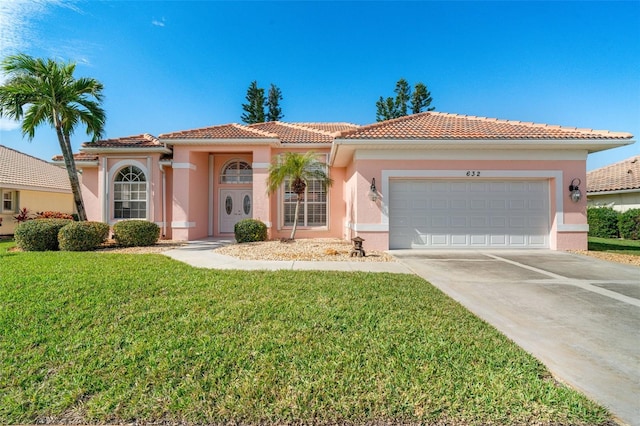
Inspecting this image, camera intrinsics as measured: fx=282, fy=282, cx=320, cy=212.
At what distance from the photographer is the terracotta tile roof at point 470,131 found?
9828mm

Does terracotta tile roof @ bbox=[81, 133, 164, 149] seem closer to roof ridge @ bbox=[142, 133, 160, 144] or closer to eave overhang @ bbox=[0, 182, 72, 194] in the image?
roof ridge @ bbox=[142, 133, 160, 144]

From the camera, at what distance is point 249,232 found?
11820mm

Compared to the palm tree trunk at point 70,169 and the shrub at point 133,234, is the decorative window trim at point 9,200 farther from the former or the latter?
the shrub at point 133,234

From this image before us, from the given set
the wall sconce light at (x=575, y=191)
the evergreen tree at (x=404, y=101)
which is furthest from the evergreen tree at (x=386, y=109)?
the wall sconce light at (x=575, y=191)

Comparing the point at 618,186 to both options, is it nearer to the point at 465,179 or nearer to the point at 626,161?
the point at 626,161

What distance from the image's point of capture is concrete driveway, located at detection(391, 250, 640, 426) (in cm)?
293

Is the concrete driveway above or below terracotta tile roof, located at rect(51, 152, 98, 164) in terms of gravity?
below

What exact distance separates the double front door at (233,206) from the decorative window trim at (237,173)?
1.76 ft

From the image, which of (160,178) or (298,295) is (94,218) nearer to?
(160,178)

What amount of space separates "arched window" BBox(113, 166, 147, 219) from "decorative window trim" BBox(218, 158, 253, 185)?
12.1 ft

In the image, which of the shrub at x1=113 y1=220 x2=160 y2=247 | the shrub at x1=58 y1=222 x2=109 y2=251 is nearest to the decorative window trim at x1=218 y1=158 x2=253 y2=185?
the shrub at x1=113 y1=220 x2=160 y2=247

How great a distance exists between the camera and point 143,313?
4223mm

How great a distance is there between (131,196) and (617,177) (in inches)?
1183

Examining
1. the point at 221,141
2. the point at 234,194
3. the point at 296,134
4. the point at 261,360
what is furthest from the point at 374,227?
the point at 234,194
